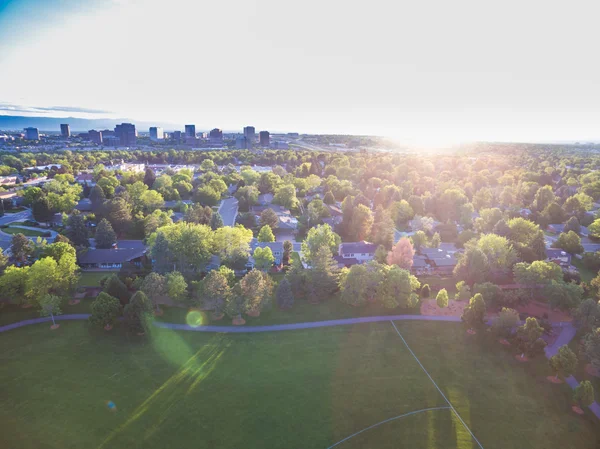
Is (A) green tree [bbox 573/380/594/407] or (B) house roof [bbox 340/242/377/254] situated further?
(B) house roof [bbox 340/242/377/254]

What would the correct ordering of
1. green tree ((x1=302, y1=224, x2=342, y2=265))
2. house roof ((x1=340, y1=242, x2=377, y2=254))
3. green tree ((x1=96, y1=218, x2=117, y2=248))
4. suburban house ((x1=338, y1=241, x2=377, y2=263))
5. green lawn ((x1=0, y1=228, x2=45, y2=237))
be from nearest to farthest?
green tree ((x1=302, y1=224, x2=342, y2=265)), suburban house ((x1=338, y1=241, x2=377, y2=263)), house roof ((x1=340, y1=242, x2=377, y2=254)), green tree ((x1=96, y1=218, x2=117, y2=248)), green lawn ((x1=0, y1=228, x2=45, y2=237))

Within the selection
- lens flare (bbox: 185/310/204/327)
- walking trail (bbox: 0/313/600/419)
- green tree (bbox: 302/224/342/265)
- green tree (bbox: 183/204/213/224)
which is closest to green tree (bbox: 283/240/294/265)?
green tree (bbox: 302/224/342/265)

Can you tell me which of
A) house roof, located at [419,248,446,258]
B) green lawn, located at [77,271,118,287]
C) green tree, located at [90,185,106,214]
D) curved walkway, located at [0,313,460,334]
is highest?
green tree, located at [90,185,106,214]

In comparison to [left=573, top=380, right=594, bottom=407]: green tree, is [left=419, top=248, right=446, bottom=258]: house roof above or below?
above

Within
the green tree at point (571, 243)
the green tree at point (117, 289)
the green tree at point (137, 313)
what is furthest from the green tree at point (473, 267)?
the green tree at point (117, 289)

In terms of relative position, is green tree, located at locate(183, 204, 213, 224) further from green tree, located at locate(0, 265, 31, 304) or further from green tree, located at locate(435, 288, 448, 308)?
green tree, located at locate(435, 288, 448, 308)

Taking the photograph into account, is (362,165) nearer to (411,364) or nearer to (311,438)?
(411,364)

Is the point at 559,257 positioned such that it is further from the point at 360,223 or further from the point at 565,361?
the point at 360,223
